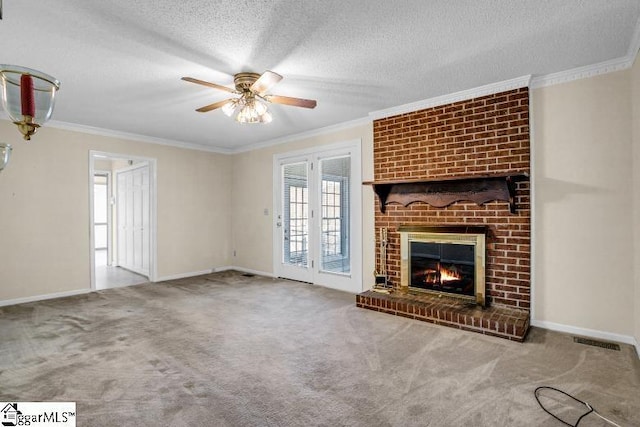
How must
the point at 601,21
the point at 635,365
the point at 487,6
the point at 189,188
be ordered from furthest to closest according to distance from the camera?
1. the point at 189,188
2. the point at 635,365
3. the point at 601,21
4. the point at 487,6

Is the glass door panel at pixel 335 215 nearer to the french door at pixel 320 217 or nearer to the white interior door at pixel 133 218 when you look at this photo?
the french door at pixel 320 217

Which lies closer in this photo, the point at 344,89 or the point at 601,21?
the point at 601,21

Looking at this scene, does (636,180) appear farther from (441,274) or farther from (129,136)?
(129,136)

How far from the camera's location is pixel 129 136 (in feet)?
18.2

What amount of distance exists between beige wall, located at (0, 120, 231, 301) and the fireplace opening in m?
4.21

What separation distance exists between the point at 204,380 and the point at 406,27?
2919 millimetres

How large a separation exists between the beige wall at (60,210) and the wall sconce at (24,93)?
4771mm

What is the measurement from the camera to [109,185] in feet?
24.5

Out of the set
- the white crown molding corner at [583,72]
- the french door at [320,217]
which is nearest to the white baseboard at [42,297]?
the french door at [320,217]

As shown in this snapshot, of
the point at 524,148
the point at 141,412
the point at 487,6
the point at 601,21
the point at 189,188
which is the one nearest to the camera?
the point at 141,412

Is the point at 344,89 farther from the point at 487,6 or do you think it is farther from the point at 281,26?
the point at 487,6

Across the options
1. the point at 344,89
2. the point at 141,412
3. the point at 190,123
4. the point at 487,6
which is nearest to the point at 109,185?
the point at 190,123

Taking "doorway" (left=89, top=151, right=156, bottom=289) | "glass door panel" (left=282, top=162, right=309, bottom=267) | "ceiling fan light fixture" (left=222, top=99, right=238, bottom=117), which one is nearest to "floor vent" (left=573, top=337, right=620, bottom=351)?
"glass door panel" (left=282, top=162, right=309, bottom=267)

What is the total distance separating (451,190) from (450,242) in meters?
0.59
